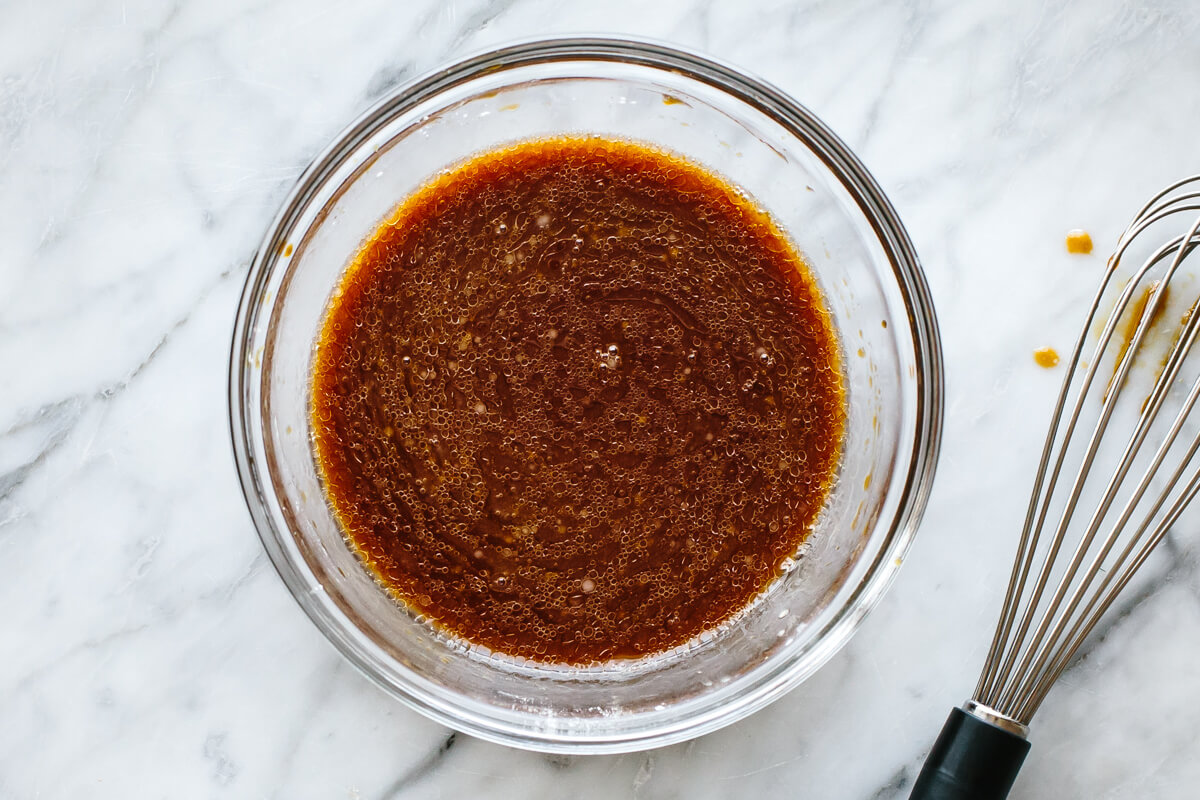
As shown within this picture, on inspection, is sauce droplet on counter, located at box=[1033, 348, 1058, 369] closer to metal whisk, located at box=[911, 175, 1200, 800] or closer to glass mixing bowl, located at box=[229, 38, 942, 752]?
metal whisk, located at box=[911, 175, 1200, 800]

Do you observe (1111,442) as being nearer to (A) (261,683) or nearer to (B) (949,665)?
(B) (949,665)

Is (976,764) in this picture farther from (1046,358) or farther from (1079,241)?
(1079,241)

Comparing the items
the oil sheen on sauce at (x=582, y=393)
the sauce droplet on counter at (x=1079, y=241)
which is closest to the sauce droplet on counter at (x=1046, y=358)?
the sauce droplet on counter at (x=1079, y=241)

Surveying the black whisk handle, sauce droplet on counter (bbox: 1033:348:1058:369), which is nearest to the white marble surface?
sauce droplet on counter (bbox: 1033:348:1058:369)

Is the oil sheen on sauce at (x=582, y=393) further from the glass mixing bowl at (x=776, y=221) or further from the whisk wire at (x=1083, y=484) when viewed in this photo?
the whisk wire at (x=1083, y=484)

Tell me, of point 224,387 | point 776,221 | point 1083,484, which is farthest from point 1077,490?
point 224,387

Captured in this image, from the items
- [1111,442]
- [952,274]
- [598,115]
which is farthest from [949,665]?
[598,115]
